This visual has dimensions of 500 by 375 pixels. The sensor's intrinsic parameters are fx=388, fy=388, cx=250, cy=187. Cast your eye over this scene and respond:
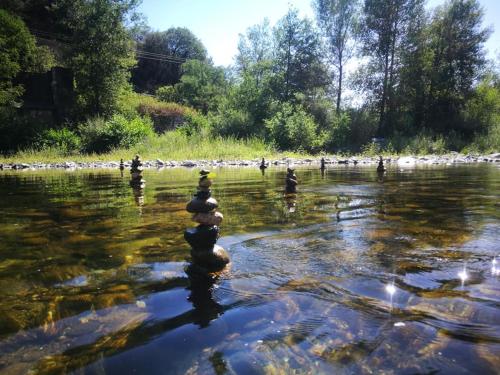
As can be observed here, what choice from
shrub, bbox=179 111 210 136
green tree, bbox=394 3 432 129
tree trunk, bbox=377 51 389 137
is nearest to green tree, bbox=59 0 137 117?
shrub, bbox=179 111 210 136

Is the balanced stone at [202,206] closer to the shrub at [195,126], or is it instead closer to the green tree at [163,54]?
the shrub at [195,126]

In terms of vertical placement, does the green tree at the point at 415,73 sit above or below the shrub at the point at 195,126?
above

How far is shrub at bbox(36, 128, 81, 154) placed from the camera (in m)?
26.4

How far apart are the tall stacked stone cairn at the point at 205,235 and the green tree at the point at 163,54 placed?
56.4 metres

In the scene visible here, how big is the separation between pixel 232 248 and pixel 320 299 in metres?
1.57

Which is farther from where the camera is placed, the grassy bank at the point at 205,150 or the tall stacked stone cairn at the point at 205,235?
the grassy bank at the point at 205,150

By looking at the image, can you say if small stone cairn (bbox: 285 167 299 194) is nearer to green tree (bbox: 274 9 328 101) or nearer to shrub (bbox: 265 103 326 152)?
shrub (bbox: 265 103 326 152)

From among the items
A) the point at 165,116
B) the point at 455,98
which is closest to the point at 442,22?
the point at 455,98

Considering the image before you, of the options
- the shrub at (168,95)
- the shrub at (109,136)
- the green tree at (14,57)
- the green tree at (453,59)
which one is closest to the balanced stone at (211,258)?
the shrub at (109,136)

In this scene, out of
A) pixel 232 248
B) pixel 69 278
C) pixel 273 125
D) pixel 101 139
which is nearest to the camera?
pixel 69 278

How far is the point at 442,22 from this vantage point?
118 feet

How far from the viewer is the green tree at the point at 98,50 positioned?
30.7 meters

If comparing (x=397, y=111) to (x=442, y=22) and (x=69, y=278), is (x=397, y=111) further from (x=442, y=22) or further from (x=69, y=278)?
(x=69, y=278)

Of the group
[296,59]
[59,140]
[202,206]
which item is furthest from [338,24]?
[202,206]
